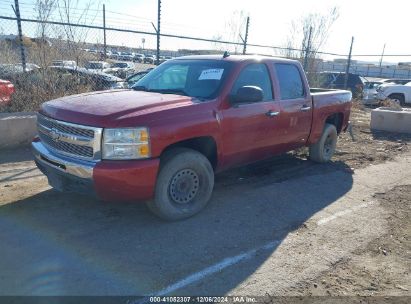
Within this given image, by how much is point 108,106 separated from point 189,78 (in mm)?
1357

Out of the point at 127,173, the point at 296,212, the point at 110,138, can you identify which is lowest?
the point at 296,212

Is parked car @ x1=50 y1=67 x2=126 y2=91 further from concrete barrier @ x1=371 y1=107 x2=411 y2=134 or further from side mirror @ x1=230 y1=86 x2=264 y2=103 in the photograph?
concrete barrier @ x1=371 y1=107 x2=411 y2=134

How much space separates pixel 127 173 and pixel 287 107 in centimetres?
282

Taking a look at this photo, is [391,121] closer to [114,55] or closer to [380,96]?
[380,96]

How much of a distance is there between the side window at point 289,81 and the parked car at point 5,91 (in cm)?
560

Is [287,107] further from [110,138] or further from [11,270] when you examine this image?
→ [11,270]

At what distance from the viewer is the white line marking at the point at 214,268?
10.0ft

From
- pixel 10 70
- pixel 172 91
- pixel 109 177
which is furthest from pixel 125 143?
pixel 10 70

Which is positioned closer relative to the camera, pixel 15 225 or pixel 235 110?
pixel 15 225

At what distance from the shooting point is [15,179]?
5.32 metres

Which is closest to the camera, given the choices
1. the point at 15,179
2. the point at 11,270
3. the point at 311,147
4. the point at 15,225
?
the point at 11,270

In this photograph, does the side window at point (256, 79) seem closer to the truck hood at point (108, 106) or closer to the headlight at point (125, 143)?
the truck hood at point (108, 106)

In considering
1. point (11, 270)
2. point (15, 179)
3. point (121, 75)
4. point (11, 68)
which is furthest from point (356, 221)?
point (121, 75)

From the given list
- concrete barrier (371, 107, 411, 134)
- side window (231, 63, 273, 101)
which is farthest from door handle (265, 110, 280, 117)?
concrete barrier (371, 107, 411, 134)
